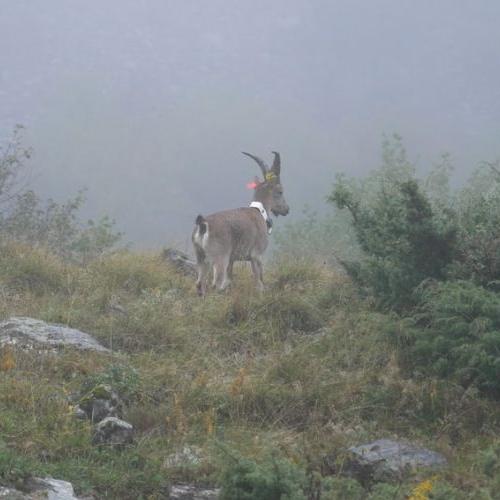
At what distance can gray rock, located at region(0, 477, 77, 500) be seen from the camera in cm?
598

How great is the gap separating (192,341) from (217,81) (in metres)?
140

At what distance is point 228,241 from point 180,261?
1.59m

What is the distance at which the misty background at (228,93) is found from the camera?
10794cm

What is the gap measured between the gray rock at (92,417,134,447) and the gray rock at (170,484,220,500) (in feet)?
2.10

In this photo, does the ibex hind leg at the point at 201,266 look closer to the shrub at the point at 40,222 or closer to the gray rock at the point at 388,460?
the shrub at the point at 40,222

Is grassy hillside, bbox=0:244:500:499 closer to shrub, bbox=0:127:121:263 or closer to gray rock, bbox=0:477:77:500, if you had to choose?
gray rock, bbox=0:477:77:500

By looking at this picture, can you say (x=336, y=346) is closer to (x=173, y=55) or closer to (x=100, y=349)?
(x=100, y=349)

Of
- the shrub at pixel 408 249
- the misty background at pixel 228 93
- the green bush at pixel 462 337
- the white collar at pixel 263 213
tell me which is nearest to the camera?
the green bush at pixel 462 337

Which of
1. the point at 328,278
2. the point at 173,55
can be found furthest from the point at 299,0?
the point at 328,278

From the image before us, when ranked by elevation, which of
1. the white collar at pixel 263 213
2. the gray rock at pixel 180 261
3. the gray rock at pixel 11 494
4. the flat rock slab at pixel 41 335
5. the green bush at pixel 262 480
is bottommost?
the gray rock at pixel 11 494

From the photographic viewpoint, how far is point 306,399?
27.1 feet

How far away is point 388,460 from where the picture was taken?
700 centimetres

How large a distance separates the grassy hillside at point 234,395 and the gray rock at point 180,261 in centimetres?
252

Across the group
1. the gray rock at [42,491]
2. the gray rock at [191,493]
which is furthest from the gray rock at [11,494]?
the gray rock at [191,493]
